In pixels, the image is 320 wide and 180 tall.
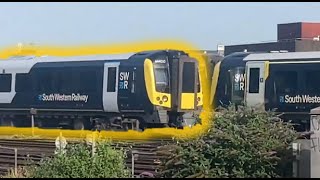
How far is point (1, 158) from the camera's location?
1636cm

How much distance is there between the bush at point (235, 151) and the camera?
10828 mm

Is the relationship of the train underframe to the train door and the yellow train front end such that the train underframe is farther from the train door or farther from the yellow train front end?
the train door

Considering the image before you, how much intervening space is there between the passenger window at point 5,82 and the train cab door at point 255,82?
10.6 m

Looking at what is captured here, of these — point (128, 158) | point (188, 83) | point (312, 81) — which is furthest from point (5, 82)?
point (128, 158)

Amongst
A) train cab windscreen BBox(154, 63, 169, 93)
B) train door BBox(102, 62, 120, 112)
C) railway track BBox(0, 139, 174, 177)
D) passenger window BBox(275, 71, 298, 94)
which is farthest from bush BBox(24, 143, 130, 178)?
train door BBox(102, 62, 120, 112)

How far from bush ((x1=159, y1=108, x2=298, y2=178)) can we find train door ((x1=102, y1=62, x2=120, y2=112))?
1284 centimetres

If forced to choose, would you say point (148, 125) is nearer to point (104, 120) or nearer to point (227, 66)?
point (104, 120)

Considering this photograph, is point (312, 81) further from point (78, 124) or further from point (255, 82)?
point (78, 124)

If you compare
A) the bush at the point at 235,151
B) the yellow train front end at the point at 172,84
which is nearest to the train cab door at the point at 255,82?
→ the yellow train front end at the point at 172,84

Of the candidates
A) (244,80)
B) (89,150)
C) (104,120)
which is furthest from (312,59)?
(89,150)

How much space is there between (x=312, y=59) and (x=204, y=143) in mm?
12066

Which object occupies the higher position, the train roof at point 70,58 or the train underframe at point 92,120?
the train roof at point 70,58

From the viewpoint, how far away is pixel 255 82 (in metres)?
23.7

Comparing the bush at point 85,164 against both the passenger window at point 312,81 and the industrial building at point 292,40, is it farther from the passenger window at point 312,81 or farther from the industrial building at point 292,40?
the industrial building at point 292,40
